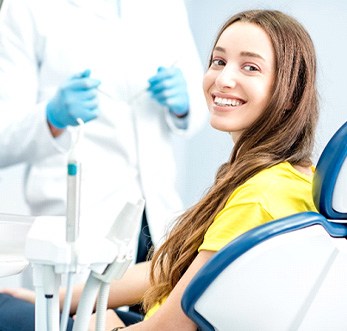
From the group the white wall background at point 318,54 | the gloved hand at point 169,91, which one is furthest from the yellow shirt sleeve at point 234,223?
the white wall background at point 318,54

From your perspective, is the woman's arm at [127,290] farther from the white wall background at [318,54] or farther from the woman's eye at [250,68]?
the white wall background at [318,54]

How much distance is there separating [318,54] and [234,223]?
205cm

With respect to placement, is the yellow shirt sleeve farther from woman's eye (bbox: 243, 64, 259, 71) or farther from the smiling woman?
woman's eye (bbox: 243, 64, 259, 71)

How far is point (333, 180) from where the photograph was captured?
924 mm

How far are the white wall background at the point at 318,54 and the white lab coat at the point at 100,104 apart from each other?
0.58 metres

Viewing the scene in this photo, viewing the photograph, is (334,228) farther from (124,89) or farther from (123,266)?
(124,89)

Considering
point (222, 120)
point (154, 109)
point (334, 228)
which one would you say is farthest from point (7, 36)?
point (334, 228)

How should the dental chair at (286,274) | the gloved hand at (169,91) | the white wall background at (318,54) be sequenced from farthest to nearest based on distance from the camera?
the white wall background at (318,54), the gloved hand at (169,91), the dental chair at (286,274)

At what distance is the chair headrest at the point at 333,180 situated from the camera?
92 cm

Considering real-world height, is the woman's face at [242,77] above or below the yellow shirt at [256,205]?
above

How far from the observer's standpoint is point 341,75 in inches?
115

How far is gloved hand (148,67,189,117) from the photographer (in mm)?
2049

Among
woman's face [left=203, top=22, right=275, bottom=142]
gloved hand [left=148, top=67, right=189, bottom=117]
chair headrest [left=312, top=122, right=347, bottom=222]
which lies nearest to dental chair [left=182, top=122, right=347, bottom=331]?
chair headrest [left=312, top=122, right=347, bottom=222]

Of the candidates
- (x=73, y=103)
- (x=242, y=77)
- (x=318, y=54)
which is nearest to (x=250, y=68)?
(x=242, y=77)
